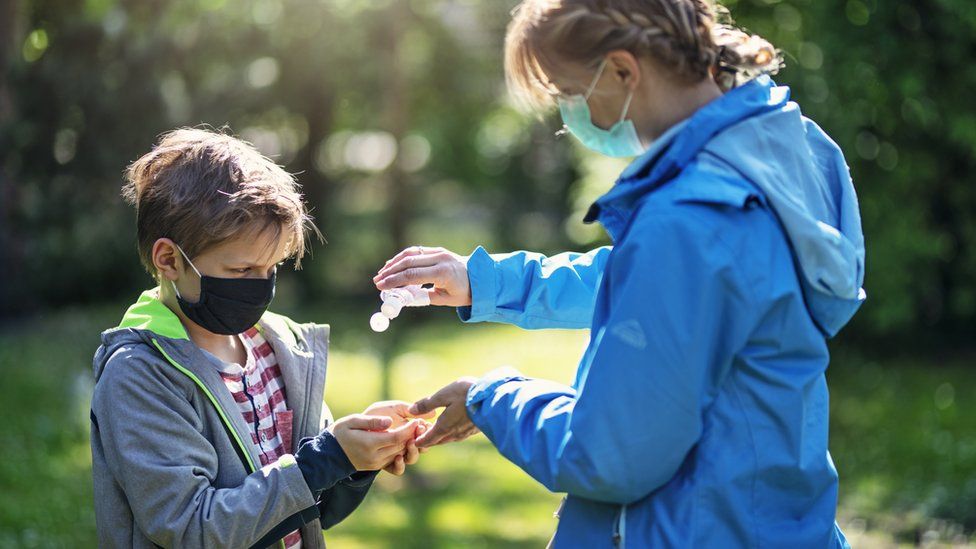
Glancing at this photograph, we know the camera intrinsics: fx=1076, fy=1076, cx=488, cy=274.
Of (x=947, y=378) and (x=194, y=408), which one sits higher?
(x=194, y=408)

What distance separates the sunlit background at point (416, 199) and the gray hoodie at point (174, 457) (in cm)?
139

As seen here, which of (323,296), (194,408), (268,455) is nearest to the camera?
(194,408)

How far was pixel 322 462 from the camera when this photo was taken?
8.27ft

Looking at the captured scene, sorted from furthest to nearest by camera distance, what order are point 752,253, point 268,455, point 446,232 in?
1. point 446,232
2. point 268,455
3. point 752,253

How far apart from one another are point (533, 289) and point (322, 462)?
0.72m

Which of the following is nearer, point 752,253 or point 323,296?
point 752,253

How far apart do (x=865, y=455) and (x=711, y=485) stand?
5919 mm

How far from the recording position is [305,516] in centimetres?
253

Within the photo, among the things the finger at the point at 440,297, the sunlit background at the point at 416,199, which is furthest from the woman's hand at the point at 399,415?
the sunlit background at the point at 416,199

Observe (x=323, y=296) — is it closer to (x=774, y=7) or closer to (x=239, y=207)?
(x=774, y=7)

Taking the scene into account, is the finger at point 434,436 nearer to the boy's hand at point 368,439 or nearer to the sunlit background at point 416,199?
the boy's hand at point 368,439

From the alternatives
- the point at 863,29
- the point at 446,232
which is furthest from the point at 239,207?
the point at 446,232

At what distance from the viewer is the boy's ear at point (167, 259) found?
8.53ft

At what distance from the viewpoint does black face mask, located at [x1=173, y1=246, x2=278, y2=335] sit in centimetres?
258
